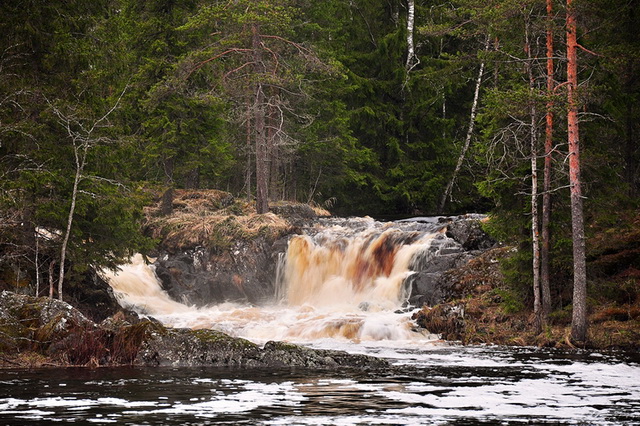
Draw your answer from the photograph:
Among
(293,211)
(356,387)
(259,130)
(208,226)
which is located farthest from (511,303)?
(293,211)

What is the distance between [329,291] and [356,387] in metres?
14.1

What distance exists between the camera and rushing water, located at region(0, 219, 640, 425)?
8812 millimetres

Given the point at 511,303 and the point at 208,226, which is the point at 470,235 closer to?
the point at 511,303

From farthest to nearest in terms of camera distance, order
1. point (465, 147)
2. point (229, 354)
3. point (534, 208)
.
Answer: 1. point (465, 147)
2. point (534, 208)
3. point (229, 354)

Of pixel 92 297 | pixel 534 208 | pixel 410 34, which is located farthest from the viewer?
pixel 410 34

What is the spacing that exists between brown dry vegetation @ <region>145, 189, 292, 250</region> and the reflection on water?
13.9 metres

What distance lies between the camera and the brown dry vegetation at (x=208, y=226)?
90.2 ft

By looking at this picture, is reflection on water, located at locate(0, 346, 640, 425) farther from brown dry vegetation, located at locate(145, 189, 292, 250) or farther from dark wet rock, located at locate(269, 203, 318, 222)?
dark wet rock, located at locate(269, 203, 318, 222)

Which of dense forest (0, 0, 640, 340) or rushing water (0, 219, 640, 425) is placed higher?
dense forest (0, 0, 640, 340)

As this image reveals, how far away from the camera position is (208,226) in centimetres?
2795

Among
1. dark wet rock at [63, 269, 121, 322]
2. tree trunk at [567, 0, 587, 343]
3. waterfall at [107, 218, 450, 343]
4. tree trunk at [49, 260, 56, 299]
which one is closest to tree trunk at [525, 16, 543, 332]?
tree trunk at [567, 0, 587, 343]

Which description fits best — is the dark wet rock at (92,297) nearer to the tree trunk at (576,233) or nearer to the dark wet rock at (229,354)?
the dark wet rock at (229,354)

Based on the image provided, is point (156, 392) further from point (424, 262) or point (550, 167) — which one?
point (424, 262)

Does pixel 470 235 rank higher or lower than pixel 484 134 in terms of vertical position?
lower
